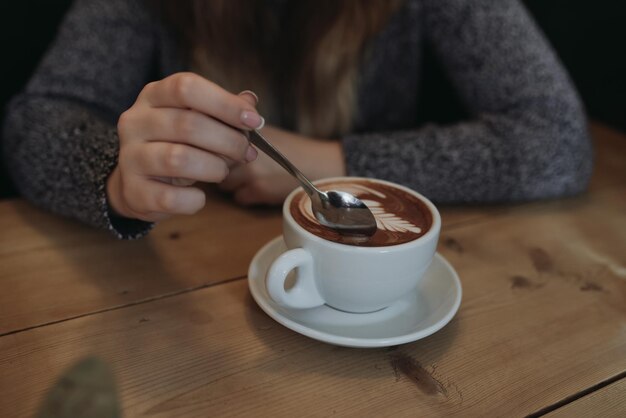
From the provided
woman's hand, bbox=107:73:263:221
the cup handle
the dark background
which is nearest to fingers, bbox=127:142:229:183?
woman's hand, bbox=107:73:263:221

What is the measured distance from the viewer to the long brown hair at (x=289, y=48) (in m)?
0.80

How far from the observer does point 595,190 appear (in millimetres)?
780

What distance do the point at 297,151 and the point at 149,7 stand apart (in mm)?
357

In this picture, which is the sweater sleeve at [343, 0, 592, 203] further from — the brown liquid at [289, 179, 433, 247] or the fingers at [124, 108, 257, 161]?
the fingers at [124, 108, 257, 161]

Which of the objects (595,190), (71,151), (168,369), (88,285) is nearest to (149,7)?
(71,151)

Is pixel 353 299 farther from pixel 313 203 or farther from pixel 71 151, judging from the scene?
pixel 71 151

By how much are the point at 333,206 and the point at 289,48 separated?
1.52 ft

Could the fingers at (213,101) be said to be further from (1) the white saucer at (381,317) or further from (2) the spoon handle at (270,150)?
(1) the white saucer at (381,317)

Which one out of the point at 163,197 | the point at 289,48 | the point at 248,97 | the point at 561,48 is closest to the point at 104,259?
the point at 163,197

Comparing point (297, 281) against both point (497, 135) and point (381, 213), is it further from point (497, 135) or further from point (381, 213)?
point (497, 135)

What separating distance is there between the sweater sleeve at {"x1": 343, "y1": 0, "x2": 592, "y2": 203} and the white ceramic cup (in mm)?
266

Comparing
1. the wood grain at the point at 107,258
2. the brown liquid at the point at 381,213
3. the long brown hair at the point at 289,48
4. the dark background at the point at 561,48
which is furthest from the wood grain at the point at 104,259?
the dark background at the point at 561,48

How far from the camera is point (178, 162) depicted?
1.46 feet

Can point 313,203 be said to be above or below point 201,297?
above
